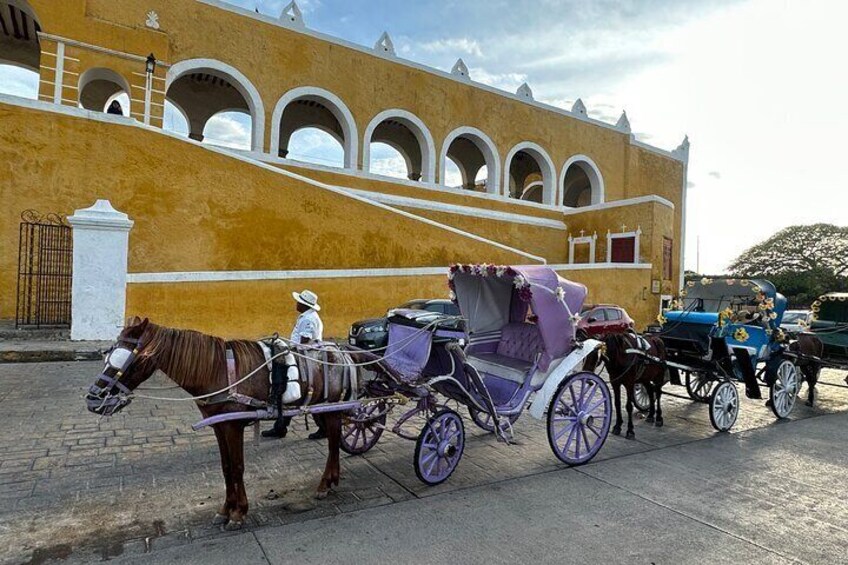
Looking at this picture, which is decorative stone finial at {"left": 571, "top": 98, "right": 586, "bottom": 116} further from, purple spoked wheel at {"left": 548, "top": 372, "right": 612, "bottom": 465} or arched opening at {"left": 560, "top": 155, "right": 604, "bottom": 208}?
purple spoked wheel at {"left": 548, "top": 372, "right": 612, "bottom": 465}

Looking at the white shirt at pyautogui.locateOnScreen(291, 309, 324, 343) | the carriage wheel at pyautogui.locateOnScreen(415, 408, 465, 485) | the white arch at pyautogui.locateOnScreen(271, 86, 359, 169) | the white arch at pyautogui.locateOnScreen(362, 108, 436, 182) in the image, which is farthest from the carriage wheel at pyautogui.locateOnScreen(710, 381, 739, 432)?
the white arch at pyautogui.locateOnScreen(362, 108, 436, 182)

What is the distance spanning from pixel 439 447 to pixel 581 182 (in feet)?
111

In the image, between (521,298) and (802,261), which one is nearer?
(521,298)

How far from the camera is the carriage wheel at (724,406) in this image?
21.1 ft

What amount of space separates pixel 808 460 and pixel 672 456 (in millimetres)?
1544

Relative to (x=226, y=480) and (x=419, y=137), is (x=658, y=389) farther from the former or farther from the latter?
(x=419, y=137)

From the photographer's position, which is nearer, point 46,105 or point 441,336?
point 441,336

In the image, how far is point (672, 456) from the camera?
217 inches

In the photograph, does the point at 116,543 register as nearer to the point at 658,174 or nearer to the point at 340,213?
the point at 340,213

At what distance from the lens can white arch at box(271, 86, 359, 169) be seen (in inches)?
749

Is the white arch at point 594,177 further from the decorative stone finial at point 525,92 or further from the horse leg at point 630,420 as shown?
the horse leg at point 630,420

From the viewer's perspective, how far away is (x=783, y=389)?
7430 millimetres

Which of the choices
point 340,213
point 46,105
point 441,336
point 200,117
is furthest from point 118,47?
point 441,336

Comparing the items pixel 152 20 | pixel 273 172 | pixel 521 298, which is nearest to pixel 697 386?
pixel 521 298
